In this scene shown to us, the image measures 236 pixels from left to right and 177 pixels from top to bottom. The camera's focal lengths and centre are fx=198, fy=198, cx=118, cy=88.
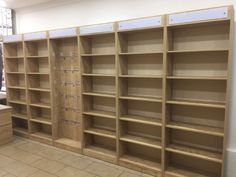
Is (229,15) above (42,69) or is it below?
above

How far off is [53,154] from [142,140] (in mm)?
1721

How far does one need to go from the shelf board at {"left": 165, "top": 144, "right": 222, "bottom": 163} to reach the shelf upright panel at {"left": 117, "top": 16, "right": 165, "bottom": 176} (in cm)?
18

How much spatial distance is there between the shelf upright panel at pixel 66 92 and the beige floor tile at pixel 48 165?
0.47 metres

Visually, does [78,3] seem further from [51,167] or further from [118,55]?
[51,167]

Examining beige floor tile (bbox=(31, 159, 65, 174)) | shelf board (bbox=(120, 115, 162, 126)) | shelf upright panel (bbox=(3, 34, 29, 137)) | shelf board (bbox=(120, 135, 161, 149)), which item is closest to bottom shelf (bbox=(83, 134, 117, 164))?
shelf board (bbox=(120, 135, 161, 149))

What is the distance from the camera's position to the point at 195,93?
279cm

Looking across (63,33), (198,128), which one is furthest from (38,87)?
(198,128)

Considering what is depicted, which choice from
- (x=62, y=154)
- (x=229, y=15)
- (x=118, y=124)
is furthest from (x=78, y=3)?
(x=62, y=154)

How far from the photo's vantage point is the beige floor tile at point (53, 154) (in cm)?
354

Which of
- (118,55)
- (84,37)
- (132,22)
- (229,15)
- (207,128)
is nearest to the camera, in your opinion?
(229,15)

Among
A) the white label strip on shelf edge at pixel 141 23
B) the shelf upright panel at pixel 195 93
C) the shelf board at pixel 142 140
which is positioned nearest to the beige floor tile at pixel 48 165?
the shelf board at pixel 142 140

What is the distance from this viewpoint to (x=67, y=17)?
3.85 meters

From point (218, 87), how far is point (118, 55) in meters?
1.47

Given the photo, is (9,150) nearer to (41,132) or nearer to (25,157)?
(25,157)
